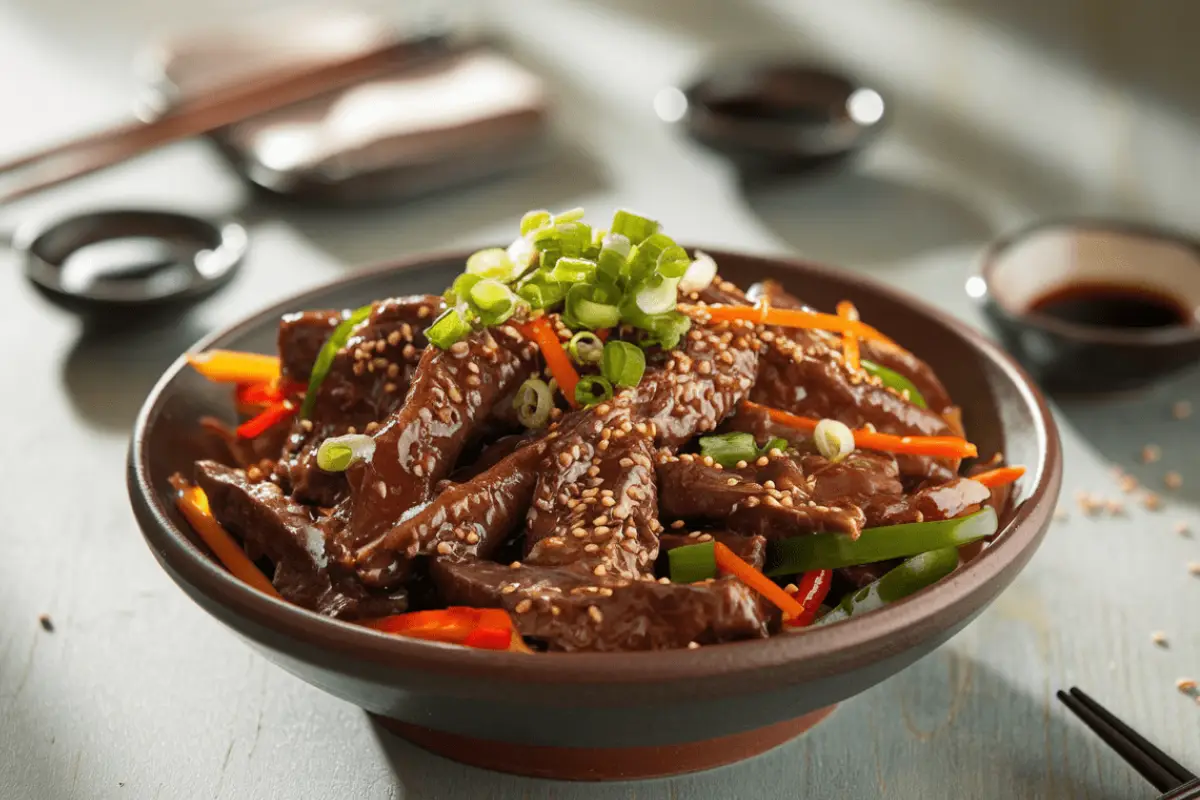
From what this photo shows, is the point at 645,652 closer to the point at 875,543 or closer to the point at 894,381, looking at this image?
the point at 875,543

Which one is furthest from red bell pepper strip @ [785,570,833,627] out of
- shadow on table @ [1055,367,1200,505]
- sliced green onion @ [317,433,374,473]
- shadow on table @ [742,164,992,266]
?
shadow on table @ [742,164,992,266]

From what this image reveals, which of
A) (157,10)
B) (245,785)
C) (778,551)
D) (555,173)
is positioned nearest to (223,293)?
(555,173)

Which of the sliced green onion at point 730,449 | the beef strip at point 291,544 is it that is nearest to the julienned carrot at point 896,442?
the sliced green onion at point 730,449

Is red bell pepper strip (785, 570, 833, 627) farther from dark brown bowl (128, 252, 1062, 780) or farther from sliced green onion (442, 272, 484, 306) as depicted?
sliced green onion (442, 272, 484, 306)

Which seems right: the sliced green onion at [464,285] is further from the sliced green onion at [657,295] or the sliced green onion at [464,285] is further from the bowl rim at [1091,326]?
the bowl rim at [1091,326]

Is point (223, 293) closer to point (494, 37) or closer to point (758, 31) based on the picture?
point (494, 37)

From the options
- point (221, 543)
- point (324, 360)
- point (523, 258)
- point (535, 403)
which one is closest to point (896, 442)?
point (535, 403)
